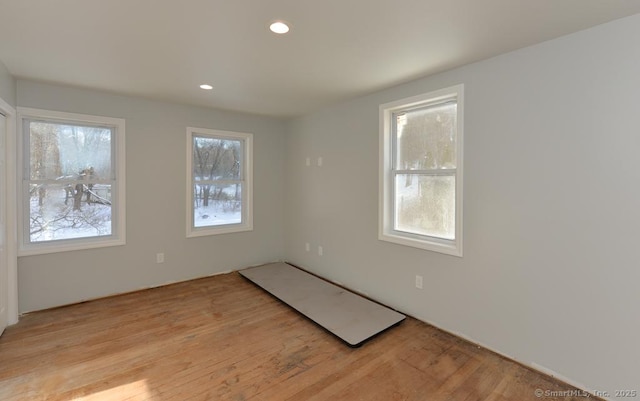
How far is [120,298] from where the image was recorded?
353cm

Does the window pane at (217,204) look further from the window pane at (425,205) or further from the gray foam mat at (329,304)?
the window pane at (425,205)

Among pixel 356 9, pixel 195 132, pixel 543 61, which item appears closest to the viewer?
pixel 356 9

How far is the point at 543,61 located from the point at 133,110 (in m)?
4.24

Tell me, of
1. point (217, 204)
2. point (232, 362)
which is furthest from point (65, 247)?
point (232, 362)

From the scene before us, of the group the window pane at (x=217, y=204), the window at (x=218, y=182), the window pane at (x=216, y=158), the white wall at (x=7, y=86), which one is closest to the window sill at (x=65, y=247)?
the window at (x=218, y=182)

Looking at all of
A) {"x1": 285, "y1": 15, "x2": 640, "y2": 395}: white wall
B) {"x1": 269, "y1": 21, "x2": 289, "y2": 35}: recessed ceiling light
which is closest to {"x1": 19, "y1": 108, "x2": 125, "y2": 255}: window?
{"x1": 269, "y1": 21, "x2": 289, "y2": 35}: recessed ceiling light

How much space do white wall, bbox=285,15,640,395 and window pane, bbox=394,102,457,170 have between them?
0.72 ft

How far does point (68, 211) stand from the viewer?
340cm

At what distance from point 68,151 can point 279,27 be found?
303cm

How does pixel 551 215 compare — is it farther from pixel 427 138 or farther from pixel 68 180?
pixel 68 180

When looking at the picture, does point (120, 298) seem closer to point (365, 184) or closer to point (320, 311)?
point (320, 311)

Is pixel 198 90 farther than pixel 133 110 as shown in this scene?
No

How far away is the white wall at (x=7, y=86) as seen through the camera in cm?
258

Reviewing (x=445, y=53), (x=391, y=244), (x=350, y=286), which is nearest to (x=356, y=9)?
(x=445, y=53)
